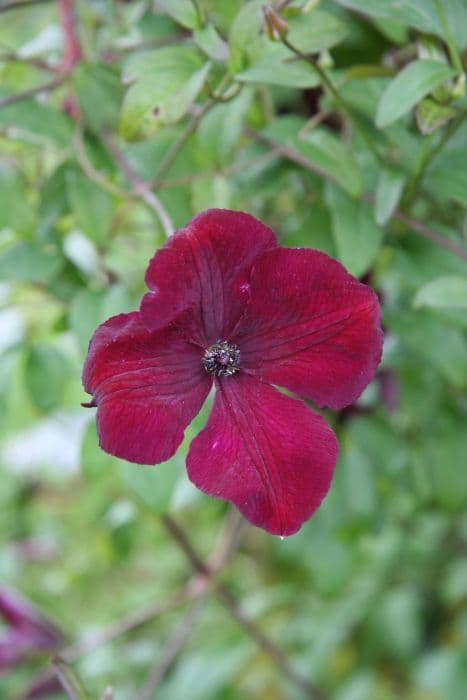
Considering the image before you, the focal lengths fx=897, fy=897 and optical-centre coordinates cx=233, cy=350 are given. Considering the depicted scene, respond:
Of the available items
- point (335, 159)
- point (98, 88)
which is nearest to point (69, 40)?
point (98, 88)

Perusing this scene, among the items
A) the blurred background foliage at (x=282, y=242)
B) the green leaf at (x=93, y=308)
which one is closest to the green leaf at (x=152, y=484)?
the blurred background foliage at (x=282, y=242)

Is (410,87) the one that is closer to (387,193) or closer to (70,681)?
(387,193)

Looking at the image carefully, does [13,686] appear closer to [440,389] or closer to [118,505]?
[118,505]

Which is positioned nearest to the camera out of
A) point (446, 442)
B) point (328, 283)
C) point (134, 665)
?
point (328, 283)

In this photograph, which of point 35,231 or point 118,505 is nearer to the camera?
point 35,231

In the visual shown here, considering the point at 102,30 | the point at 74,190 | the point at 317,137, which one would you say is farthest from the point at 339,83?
the point at 102,30

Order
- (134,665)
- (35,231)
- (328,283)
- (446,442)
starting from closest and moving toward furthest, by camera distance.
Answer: (328,283), (35,231), (446,442), (134,665)

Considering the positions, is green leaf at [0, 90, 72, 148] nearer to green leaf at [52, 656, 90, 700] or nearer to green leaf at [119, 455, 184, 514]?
green leaf at [119, 455, 184, 514]

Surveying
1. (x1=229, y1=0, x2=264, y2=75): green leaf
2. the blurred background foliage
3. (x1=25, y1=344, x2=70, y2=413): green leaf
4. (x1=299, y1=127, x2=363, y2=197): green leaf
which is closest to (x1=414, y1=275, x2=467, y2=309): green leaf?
the blurred background foliage
